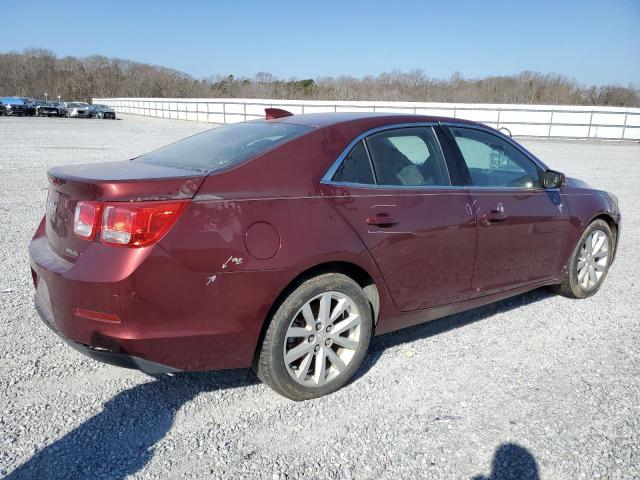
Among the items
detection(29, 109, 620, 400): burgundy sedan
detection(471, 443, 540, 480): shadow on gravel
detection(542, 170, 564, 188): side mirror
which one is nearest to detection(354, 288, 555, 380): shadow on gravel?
detection(29, 109, 620, 400): burgundy sedan

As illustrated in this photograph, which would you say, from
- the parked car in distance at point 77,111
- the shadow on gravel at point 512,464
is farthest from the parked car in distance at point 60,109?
the shadow on gravel at point 512,464

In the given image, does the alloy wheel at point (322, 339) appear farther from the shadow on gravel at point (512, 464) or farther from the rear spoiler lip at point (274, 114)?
the rear spoiler lip at point (274, 114)

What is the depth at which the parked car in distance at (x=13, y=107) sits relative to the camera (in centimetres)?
4222

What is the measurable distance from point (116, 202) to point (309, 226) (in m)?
0.98

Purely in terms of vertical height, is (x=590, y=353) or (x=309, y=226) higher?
(x=309, y=226)

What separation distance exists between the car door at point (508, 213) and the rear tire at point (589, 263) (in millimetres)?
307

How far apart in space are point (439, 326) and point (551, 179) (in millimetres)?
1498

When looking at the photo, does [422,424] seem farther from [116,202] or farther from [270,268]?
[116,202]

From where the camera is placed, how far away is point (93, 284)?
2590 millimetres

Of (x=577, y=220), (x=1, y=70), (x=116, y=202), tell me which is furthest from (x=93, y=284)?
(x=1, y=70)

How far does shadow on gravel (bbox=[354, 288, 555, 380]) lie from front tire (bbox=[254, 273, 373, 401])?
12.2 inches

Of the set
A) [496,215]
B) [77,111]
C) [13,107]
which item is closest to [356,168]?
[496,215]

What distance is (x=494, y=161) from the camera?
14.1 feet

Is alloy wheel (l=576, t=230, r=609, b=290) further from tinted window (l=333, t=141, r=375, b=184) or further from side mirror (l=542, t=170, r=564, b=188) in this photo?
tinted window (l=333, t=141, r=375, b=184)
